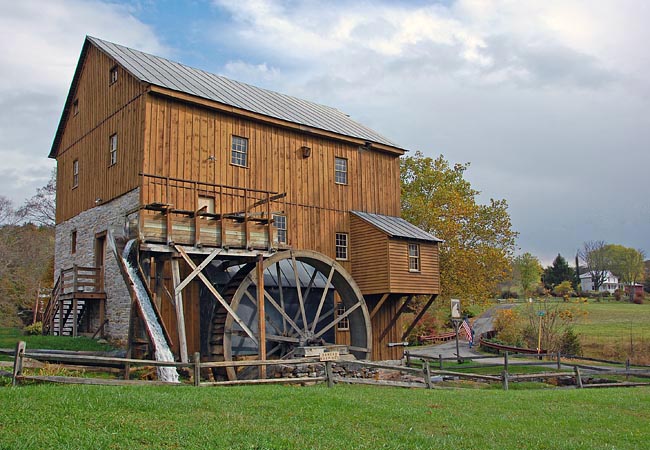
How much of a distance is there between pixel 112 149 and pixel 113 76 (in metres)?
2.42

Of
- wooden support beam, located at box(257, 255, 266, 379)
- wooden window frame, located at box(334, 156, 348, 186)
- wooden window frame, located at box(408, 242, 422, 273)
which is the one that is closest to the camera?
wooden support beam, located at box(257, 255, 266, 379)

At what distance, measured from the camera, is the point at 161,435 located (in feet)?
24.7

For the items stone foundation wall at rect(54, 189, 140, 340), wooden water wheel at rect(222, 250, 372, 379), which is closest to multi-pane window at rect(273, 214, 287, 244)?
wooden water wheel at rect(222, 250, 372, 379)

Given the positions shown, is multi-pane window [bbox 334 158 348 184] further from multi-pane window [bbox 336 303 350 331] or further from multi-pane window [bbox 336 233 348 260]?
multi-pane window [bbox 336 303 350 331]

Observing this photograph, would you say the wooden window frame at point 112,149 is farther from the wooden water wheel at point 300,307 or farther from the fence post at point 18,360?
the fence post at point 18,360

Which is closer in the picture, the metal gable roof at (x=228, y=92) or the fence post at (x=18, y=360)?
the fence post at (x=18, y=360)

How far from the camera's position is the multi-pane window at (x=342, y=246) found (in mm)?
22281

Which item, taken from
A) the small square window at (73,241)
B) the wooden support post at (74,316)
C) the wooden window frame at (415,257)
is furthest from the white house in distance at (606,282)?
the wooden support post at (74,316)

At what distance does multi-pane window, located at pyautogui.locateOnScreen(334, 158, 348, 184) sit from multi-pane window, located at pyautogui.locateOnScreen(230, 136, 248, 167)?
4.00 meters

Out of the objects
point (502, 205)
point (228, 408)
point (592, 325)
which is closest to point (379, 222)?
point (228, 408)

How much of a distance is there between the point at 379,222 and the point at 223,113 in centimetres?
673

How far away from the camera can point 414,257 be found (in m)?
22.2

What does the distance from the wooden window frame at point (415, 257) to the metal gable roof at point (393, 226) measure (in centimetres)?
37

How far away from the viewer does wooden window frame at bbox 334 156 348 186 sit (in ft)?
74.6
